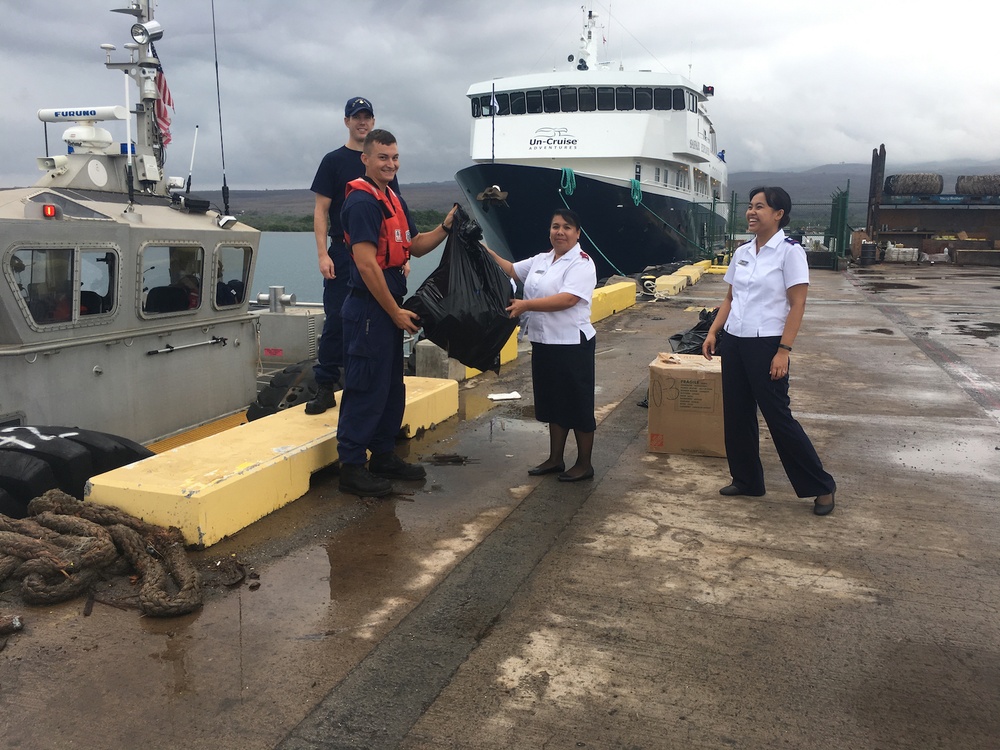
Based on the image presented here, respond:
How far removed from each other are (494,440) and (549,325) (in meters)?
1.41

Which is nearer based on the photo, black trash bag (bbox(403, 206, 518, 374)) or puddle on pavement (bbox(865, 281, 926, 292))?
black trash bag (bbox(403, 206, 518, 374))

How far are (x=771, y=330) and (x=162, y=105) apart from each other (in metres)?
6.22

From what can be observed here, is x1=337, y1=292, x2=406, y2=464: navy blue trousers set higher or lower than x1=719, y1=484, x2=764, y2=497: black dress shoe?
higher

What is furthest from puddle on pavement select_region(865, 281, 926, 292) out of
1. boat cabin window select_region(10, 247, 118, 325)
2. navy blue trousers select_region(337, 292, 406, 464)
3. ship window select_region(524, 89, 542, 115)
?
boat cabin window select_region(10, 247, 118, 325)

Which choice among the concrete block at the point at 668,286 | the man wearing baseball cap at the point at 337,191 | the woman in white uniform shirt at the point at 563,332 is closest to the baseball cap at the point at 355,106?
the man wearing baseball cap at the point at 337,191

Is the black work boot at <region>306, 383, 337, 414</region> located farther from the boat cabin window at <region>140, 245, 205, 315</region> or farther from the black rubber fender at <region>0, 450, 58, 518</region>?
the boat cabin window at <region>140, 245, 205, 315</region>

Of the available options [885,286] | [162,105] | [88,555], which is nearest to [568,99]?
[885,286]

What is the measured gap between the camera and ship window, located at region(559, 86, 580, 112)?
24.3 meters

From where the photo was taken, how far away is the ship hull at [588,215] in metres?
21.7

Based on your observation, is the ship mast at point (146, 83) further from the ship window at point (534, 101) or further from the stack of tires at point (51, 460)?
the ship window at point (534, 101)

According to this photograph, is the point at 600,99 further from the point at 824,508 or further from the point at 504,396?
the point at 824,508

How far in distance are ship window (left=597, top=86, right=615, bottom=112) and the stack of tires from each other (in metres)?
22.0

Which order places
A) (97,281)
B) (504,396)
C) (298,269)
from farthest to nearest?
(298,269), (504,396), (97,281)

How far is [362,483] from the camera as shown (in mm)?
4504
